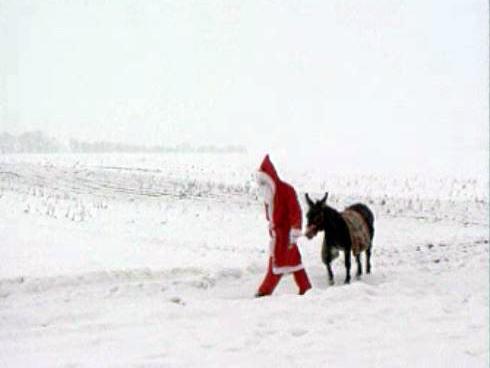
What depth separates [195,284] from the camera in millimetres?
7672

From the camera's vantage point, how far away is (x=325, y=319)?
5445 millimetres

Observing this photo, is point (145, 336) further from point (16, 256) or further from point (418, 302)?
point (16, 256)

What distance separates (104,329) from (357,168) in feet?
59.6

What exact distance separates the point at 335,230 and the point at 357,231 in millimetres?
554

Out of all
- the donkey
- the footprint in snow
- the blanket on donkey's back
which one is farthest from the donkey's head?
the footprint in snow

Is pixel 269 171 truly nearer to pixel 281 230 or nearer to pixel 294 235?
pixel 281 230

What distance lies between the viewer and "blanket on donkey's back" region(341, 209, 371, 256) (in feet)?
26.7

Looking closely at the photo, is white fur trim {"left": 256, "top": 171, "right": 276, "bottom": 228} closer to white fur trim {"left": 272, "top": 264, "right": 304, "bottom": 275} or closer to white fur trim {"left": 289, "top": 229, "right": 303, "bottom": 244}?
white fur trim {"left": 289, "top": 229, "right": 303, "bottom": 244}

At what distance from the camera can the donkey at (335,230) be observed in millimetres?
7453

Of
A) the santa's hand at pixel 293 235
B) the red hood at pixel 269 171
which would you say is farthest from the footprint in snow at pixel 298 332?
the red hood at pixel 269 171

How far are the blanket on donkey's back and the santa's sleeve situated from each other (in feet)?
4.38

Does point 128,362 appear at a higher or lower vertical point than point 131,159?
lower

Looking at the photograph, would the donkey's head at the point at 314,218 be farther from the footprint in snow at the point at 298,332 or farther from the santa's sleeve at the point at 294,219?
the footprint in snow at the point at 298,332

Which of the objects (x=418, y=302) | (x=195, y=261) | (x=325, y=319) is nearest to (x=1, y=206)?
(x=195, y=261)
